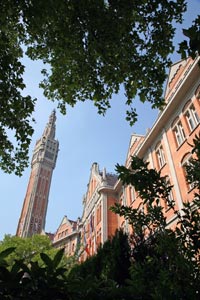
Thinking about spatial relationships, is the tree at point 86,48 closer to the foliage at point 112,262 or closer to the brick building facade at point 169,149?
the brick building facade at point 169,149

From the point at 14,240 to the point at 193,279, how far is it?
88.9ft

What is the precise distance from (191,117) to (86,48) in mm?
10798

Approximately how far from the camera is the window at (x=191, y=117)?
1516 centimetres

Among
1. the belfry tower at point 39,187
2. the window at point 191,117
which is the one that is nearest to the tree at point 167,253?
the window at point 191,117

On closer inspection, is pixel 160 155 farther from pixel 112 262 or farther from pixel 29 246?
pixel 29 246

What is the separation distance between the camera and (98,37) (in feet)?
21.8

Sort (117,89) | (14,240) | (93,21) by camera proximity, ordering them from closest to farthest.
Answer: (93,21), (117,89), (14,240)

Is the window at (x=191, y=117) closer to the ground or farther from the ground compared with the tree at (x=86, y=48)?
farther from the ground

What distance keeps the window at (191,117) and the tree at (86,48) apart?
28.9 feet

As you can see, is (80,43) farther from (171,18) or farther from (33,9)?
(171,18)

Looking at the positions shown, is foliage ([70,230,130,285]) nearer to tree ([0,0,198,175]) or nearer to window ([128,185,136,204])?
tree ([0,0,198,175])

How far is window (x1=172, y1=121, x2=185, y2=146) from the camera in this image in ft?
54.1

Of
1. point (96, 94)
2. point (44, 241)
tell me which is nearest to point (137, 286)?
point (96, 94)

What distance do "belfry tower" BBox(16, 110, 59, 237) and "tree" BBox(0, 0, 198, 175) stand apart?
59.5 meters
